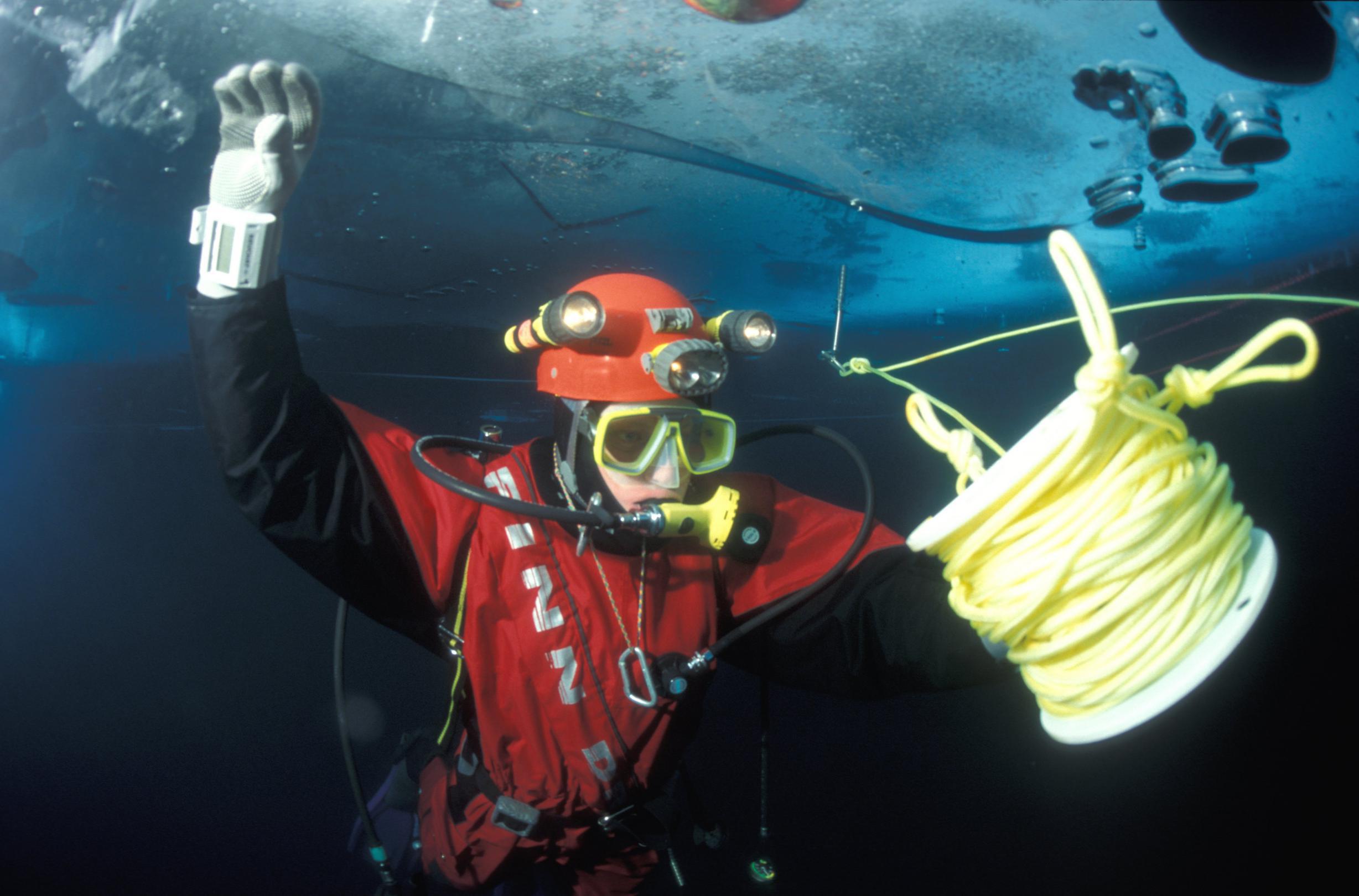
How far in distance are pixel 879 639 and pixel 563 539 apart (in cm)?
117

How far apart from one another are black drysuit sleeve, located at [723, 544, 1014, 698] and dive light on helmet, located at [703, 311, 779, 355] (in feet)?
2.91

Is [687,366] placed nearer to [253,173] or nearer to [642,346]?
[642,346]

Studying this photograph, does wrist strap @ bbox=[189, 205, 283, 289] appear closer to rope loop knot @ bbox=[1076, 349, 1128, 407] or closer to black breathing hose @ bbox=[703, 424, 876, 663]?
black breathing hose @ bbox=[703, 424, 876, 663]

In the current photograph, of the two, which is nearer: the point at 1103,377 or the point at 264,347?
the point at 1103,377

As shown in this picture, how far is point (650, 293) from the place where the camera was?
83.4 inches

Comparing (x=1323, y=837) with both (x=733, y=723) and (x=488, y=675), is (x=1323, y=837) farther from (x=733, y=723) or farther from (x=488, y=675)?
(x=488, y=675)

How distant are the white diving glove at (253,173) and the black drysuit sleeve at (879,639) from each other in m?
2.00

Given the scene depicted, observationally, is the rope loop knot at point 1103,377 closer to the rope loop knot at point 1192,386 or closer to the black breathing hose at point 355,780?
the rope loop knot at point 1192,386

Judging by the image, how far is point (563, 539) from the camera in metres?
2.10

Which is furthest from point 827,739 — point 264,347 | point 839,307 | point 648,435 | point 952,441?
point 264,347

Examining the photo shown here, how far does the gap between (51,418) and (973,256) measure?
15484 millimetres

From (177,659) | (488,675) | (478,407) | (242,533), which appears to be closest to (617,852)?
(488,675)

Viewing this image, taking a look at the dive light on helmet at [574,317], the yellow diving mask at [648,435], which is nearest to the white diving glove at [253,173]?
the dive light on helmet at [574,317]

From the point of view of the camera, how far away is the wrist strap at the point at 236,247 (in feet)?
4.92
